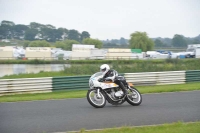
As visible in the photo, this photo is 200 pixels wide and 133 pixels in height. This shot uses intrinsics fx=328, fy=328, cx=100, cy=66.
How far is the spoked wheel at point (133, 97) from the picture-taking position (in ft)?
37.7

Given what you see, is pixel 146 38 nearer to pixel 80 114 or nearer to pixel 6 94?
pixel 6 94

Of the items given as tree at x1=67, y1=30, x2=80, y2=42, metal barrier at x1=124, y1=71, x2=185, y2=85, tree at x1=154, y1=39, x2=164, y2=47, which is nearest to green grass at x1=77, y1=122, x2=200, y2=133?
metal barrier at x1=124, y1=71, x2=185, y2=85

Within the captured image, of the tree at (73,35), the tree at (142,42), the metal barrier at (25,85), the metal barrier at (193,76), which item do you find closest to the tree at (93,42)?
the tree at (73,35)

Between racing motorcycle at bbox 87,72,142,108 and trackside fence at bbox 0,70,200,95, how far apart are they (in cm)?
574

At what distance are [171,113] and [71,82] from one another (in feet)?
27.2

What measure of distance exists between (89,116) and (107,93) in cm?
197

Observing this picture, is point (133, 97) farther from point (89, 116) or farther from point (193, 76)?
point (193, 76)

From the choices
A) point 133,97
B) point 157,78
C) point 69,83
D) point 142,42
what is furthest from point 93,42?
point 133,97

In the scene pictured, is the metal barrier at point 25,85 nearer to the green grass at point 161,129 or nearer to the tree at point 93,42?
the green grass at point 161,129

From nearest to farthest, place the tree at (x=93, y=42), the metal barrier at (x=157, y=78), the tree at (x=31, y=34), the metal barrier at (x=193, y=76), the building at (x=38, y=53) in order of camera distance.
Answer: the metal barrier at (x=157, y=78)
the metal barrier at (x=193, y=76)
the building at (x=38, y=53)
the tree at (x=31, y=34)
the tree at (x=93, y=42)

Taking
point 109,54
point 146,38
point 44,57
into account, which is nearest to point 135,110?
point 44,57

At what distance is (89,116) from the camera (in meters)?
9.48

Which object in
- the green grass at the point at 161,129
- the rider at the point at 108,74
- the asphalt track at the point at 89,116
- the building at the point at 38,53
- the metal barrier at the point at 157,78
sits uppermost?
the building at the point at 38,53

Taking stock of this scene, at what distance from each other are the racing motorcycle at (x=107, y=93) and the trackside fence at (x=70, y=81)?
5.74m
